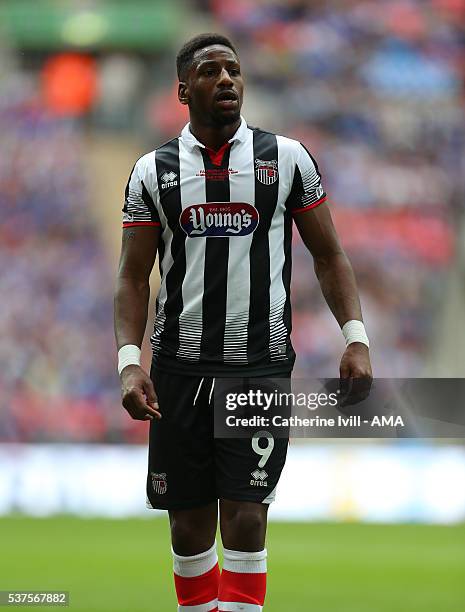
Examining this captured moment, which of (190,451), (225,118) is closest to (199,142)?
(225,118)

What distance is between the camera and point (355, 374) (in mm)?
3678

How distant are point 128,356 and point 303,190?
77 centimetres

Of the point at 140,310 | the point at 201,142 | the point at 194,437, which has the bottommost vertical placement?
the point at 194,437

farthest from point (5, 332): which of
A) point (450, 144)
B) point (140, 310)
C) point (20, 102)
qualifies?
point (140, 310)

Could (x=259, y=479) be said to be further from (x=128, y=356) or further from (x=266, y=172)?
(x=266, y=172)

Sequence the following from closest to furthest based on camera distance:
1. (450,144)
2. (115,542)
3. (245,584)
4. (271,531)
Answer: (245,584) → (115,542) → (271,531) → (450,144)

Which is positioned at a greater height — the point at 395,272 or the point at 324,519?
the point at 395,272

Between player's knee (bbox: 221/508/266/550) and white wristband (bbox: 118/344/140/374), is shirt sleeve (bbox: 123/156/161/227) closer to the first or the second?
white wristband (bbox: 118/344/140/374)

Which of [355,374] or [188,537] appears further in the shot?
[188,537]

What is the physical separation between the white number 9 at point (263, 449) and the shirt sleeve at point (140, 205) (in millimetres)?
754

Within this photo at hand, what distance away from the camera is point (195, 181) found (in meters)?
3.86

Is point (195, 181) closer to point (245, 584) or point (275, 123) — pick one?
point (245, 584)

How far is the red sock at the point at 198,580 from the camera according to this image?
3.96 m

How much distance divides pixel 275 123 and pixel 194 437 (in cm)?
1287
